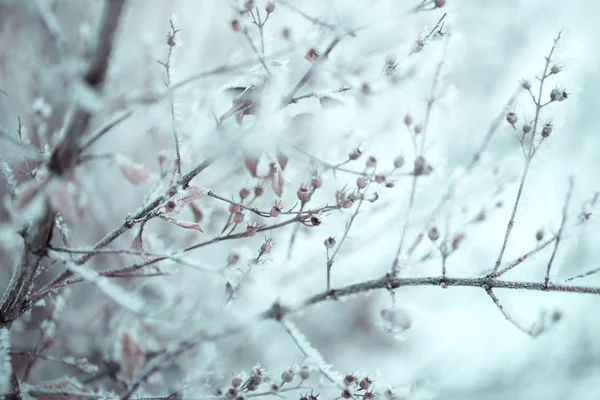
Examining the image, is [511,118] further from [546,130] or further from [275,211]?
[275,211]

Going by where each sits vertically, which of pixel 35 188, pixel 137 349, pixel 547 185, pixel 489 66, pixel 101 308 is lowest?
pixel 137 349

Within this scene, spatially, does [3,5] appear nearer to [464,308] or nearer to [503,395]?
[464,308]

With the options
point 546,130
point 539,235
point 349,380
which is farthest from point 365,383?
point 546,130

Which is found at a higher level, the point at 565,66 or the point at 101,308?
the point at 565,66

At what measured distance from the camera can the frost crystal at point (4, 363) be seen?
36.0 inches

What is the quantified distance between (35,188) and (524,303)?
3.21 m

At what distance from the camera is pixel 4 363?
928 mm

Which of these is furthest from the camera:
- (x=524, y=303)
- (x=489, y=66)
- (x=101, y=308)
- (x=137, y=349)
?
(x=489, y=66)

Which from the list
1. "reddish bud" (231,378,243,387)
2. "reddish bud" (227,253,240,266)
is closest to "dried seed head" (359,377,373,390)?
"reddish bud" (231,378,243,387)

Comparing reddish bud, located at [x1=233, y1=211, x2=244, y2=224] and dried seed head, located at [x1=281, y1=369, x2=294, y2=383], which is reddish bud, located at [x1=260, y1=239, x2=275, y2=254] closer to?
reddish bud, located at [x1=233, y1=211, x2=244, y2=224]

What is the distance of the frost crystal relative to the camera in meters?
0.92

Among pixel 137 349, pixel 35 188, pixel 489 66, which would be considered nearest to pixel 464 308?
pixel 489 66

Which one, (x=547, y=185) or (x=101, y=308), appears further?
(x=547, y=185)

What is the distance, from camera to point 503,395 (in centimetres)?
331
